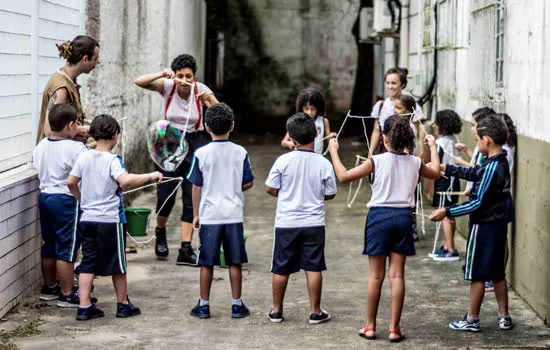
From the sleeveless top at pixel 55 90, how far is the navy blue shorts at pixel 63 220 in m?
0.60

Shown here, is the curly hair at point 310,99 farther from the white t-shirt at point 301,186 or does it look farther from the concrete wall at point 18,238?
the concrete wall at point 18,238

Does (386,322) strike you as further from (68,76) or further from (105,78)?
(105,78)

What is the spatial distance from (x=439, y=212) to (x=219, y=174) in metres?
1.61

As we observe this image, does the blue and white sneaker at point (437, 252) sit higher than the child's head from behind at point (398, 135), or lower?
lower

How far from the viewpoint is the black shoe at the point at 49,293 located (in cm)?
746

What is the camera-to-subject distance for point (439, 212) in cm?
656

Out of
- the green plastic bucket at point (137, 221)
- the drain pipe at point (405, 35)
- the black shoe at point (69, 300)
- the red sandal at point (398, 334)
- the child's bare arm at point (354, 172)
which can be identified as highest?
the drain pipe at point (405, 35)

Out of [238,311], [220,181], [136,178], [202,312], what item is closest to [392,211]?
[220,181]

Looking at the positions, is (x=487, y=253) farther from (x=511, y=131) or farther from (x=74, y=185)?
(x=74, y=185)

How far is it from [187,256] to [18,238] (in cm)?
203

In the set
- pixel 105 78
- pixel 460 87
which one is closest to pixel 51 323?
pixel 105 78

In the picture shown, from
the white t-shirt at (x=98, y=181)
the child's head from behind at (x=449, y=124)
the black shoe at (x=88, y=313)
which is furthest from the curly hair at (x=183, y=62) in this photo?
the black shoe at (x=88, y=313)

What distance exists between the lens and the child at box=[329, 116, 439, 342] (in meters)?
6.46

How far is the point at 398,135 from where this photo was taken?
6.44 m
